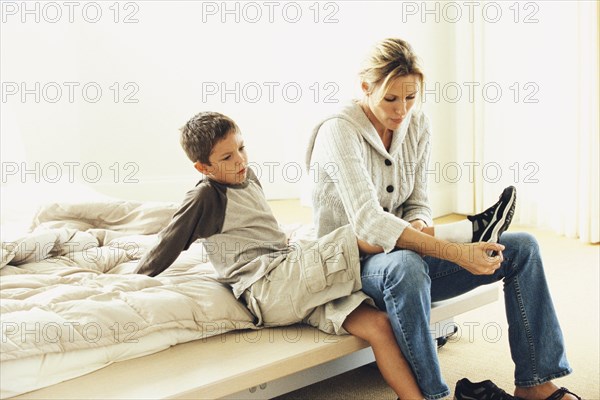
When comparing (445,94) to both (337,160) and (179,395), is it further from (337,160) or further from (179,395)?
(179,395)

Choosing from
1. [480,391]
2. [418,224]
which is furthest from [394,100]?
[480,391]

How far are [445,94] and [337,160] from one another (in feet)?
8.25

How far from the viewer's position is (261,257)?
5.82 ft

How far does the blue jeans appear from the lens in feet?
5.28

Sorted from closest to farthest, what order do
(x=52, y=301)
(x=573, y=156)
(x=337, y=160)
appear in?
(x=52, y=301), (x=337, y=160), (x=573, y=156)

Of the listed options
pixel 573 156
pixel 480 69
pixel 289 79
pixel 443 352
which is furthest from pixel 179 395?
pixel 289 79

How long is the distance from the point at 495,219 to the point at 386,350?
0.39 metres

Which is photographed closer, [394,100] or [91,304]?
[91,304]

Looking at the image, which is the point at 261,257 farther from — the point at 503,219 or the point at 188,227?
the point at 503,219

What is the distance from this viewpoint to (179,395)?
4.61ft

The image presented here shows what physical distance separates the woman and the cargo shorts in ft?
0.14

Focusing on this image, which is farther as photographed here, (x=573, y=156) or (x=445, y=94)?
(x=445, y=94)

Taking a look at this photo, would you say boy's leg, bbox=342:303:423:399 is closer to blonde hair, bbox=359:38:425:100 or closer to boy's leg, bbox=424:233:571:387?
boy's leg, bbox=424:233:571:387

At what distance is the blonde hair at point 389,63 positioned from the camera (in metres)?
1.77
